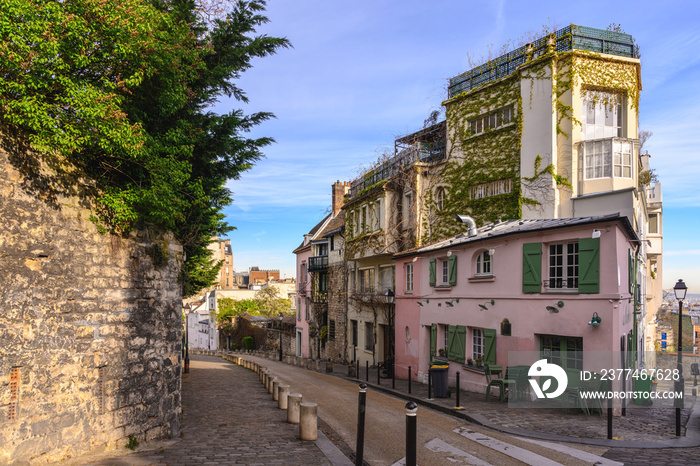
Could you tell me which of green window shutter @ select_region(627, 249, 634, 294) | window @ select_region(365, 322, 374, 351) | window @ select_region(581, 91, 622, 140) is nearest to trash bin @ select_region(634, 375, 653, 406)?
green window shutter @ select_region(627, 249, 634, 294)

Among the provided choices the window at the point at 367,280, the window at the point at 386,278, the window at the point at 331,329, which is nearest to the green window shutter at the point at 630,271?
the window at the point at 386,278

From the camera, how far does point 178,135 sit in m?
8.75

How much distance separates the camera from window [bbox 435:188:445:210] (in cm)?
2489

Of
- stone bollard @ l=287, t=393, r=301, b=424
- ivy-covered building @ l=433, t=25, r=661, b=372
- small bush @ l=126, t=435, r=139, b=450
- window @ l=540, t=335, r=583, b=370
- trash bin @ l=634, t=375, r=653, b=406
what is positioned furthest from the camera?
ivy-covered building @ l=433, t=25, r=661, b=372

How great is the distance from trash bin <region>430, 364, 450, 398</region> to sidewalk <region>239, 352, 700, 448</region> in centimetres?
31

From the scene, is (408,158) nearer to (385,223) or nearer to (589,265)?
(385,223)

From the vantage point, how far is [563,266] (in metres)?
13.7

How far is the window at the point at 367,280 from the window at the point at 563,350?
49.8 ft

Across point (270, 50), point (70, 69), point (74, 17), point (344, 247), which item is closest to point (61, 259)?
point (70, 69)

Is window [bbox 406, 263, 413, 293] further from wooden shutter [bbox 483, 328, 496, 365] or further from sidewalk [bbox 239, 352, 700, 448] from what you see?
sidewalk [bbox 239, 352, 700, 448]

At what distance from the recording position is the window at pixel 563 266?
13.5m

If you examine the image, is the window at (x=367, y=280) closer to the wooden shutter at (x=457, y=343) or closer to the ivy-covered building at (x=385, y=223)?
the ivy-covered building at (x=385, y=223)

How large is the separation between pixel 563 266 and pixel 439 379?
486cm

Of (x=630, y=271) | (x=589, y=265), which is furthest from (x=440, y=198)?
(x=589, y=265)
